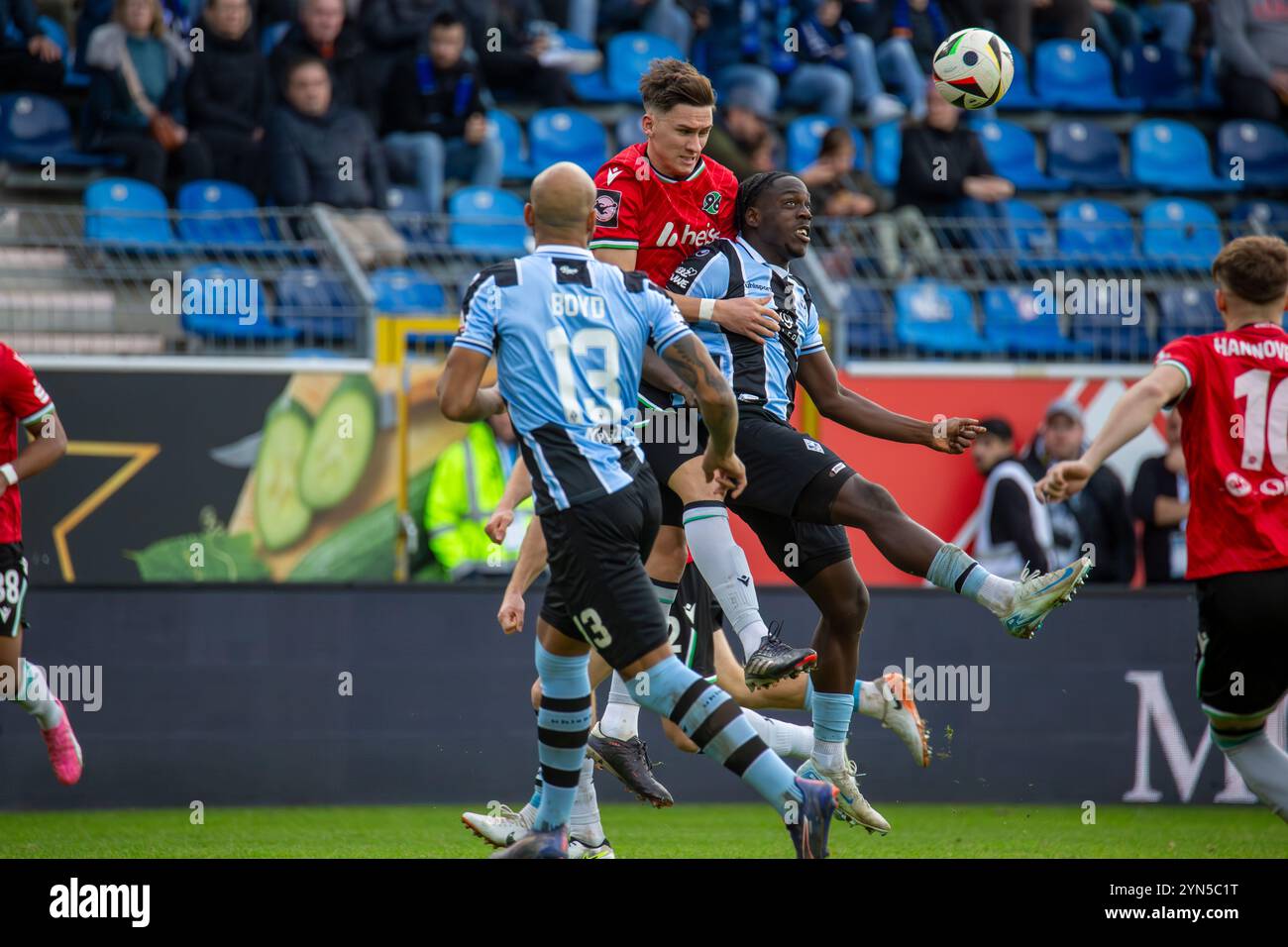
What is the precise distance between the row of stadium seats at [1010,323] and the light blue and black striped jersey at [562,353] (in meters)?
6.35

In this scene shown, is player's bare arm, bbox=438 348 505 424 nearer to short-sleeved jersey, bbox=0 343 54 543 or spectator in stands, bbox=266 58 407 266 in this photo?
short-sleeved jersey, bbox=0 343 54 543

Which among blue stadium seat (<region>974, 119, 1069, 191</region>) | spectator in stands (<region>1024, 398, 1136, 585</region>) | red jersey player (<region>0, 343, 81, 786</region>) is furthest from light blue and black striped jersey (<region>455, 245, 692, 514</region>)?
blue stadium seat (<region>974, 119, 1069, 191</region>)

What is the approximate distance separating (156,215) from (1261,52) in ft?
36.0

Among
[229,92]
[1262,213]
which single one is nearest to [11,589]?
[229,92]

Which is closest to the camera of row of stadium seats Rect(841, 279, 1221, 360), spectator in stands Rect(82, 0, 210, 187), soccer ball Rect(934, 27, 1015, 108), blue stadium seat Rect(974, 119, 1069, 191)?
soccer ball Rect(934, 27, 1015, 108)

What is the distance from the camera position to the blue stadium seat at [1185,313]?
41.0 ft

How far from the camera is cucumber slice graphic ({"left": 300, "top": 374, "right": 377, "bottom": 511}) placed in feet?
36.8

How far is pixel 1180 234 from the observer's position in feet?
46.2

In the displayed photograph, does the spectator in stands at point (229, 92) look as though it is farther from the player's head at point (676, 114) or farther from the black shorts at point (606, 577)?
the black shorts at point (606, 577)

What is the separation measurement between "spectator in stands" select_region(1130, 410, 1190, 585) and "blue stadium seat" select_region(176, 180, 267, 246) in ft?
21.2
